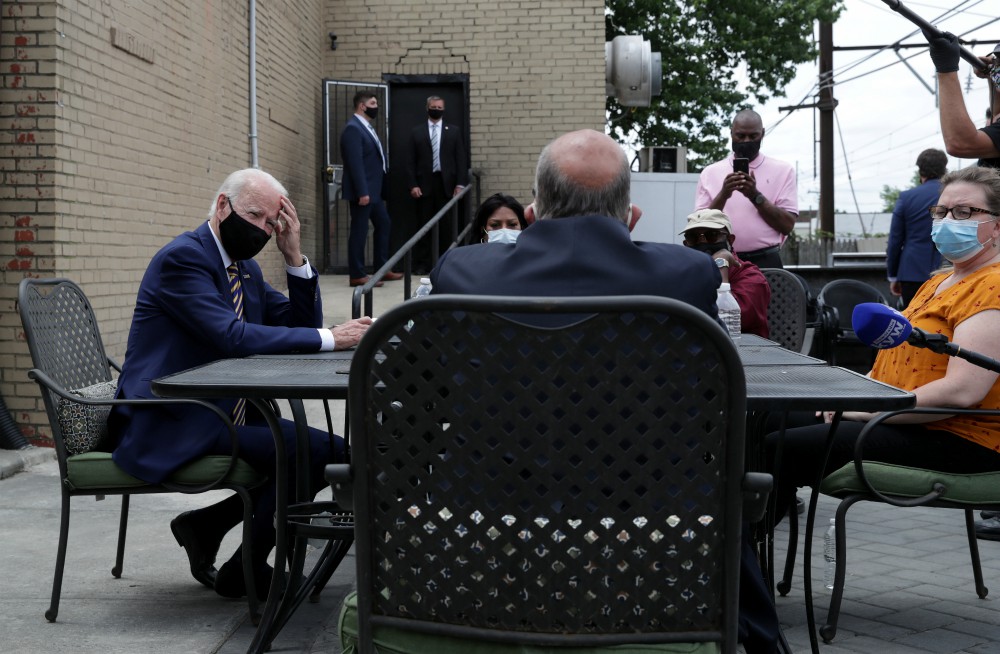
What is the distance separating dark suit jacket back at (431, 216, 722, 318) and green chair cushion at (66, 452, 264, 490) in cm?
162

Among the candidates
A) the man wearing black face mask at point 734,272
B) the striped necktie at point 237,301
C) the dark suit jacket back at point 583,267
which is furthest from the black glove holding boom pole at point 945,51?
the striped necktie at point 237,301

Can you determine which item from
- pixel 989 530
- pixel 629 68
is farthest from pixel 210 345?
pixel 629 68

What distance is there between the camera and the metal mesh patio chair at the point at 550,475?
64.1 inches

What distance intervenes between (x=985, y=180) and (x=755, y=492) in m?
2.25

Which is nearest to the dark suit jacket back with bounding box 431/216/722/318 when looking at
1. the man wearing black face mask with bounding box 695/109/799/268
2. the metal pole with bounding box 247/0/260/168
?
the man wearing black face mask with bounding box 695/109/799/268

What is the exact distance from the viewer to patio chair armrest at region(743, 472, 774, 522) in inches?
66.6

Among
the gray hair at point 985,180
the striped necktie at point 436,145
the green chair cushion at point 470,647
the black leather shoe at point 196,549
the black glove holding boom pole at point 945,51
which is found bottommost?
the black leather shoe at point 196,549

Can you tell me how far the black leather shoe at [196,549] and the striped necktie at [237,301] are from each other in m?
0.43

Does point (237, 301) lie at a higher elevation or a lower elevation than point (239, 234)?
lower

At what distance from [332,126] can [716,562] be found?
11.6 m

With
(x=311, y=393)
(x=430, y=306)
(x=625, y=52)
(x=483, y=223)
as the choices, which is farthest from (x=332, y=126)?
(x=430, y=306)

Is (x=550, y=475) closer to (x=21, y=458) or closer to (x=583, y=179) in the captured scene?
(x=583, y=179)

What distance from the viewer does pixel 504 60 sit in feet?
41.7

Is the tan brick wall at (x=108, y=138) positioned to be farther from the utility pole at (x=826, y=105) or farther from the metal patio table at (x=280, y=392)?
the utility pole at (x=826, y=105)
